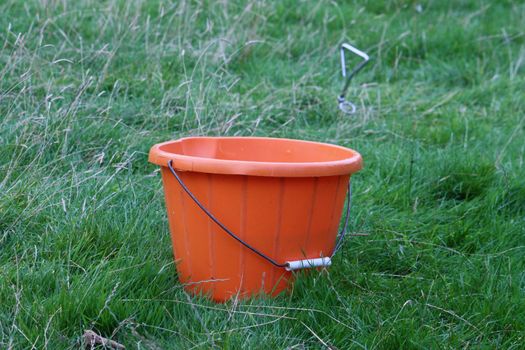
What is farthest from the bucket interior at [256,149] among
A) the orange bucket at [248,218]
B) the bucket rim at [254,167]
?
the bucket rim at [254,167]

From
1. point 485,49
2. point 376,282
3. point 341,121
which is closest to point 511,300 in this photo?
point 376,282

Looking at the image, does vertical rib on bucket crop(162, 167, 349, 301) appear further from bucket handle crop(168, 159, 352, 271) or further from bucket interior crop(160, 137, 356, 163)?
bucket interior crop(160, 137, 356, 163)

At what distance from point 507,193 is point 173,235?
5.11 ft

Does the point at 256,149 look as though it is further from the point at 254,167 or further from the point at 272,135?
the point at 272,135

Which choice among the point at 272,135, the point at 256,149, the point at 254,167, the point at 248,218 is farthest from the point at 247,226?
the point at 272,135

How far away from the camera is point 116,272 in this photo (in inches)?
88.1

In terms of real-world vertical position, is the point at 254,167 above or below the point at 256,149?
above

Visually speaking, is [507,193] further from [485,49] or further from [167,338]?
[485,49]

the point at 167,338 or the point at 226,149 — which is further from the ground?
the point at 226,149

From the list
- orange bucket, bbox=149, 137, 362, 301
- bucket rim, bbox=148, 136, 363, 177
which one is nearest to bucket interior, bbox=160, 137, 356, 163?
orange bucket, bbox=149, 137, 362, 301

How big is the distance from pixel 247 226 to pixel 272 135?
1574 mm

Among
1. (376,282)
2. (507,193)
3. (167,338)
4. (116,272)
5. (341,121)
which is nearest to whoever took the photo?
(167,338)

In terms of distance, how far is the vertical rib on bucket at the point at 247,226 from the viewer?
7.30ft

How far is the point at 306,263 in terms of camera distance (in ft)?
7.66
